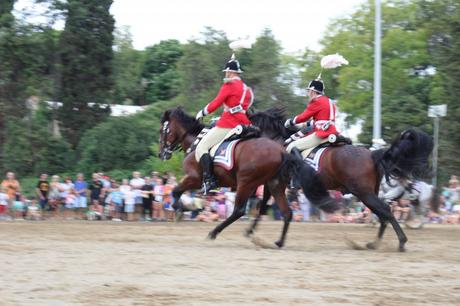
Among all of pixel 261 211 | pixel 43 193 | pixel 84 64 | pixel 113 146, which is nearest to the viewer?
pixel 261 211

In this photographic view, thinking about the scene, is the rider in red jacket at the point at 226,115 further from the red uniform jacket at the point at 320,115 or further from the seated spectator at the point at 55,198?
the seated spectator at the point at 55,198

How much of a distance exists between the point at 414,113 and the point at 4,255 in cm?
2669

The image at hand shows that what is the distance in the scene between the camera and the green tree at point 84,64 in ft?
104

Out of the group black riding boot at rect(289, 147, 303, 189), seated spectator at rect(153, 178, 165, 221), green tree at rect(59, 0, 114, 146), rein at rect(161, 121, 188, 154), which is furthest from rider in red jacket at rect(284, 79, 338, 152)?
green tree at rect(59, 0, 114, 146)

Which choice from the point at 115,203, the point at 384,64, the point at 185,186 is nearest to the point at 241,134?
the point at 185,186

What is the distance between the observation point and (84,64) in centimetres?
3178

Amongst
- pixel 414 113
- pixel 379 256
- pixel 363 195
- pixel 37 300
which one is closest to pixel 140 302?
pixel 37 300

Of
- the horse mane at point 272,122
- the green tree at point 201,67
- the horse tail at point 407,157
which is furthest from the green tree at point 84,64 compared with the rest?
the horse tail at point 407,157

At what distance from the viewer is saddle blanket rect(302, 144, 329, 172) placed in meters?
12.6

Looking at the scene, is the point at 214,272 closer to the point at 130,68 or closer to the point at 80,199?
the point at 80,199

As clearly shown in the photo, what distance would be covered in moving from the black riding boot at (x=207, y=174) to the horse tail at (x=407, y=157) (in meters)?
2.44

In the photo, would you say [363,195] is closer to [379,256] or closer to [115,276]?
[379,256]

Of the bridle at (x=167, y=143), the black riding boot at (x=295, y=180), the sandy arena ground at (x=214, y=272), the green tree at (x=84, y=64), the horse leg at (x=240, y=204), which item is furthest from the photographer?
the green tree at (x=84, y=64)

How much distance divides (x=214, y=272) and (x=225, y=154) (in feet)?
12.4
